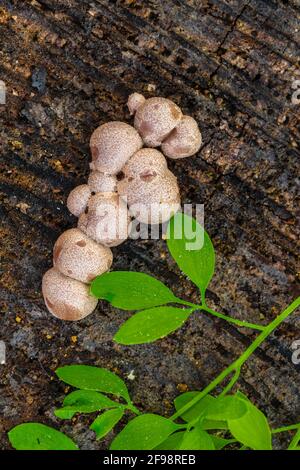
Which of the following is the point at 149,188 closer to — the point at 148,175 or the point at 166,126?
the point at 148,175

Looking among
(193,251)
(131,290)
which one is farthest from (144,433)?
(193,251)

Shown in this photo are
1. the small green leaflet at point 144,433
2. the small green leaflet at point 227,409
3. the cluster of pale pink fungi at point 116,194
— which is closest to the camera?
the small green leaflet at point 227,409

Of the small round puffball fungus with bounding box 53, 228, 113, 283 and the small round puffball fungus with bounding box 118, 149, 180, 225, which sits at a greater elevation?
the small round puffball fungus with bounding box 118, 149, 180, 225

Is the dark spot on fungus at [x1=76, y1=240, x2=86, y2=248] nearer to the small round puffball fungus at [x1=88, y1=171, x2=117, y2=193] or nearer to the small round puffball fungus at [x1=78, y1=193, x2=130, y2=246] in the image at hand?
the small round puffball fungus at [x1=78, y1=193, x2=130, y2=246]

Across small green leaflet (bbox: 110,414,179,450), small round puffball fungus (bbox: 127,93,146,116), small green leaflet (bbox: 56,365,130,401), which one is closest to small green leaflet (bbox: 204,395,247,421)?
small green leaflet (bbox: 110,414,179,450)

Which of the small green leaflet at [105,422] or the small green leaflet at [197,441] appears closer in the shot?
the small green leaflet at [197,441]

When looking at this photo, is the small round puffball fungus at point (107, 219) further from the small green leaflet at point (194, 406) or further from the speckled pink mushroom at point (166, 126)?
the small green leaflet at point (194, 406)

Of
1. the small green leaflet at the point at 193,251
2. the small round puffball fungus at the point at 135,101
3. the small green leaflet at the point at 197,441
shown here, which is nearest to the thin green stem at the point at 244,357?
the small green leaflet at the point at 197,441
